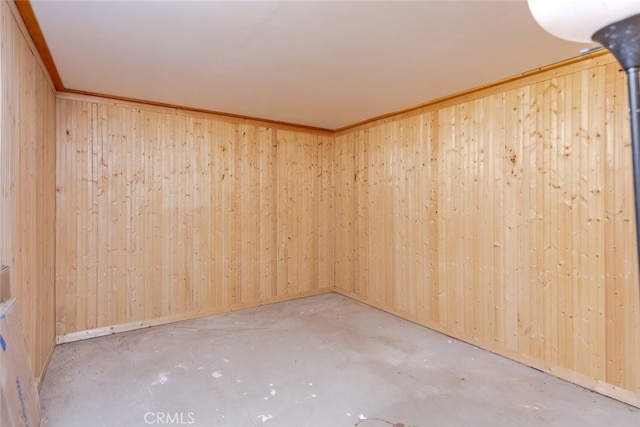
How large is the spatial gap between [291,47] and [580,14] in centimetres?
186

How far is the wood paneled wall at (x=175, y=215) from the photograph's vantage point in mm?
3301

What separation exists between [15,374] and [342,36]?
2.64 metres

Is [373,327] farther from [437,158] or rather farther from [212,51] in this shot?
[212,51]

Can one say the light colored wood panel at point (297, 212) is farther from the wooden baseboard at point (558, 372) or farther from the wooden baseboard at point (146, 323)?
the wooden baseboard at point (558, 372)

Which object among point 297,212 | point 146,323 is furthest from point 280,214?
point 146,323

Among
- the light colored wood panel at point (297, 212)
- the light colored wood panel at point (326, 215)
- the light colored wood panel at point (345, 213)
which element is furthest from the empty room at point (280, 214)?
the light colored wood panel at point (326, 215)

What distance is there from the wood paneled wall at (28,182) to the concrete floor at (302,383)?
0.48 metres

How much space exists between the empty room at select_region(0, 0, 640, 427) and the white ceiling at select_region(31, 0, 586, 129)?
2cm

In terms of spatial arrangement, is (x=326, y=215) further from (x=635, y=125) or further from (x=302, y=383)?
(x=635, y=125)

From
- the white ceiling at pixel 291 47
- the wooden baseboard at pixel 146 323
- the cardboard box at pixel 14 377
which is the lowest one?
the wooden baseboard at pixel 146 323

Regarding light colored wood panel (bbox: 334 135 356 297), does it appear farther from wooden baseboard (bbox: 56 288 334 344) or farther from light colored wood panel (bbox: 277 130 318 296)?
wooden baseboard (bbox: 56 288 334 344)

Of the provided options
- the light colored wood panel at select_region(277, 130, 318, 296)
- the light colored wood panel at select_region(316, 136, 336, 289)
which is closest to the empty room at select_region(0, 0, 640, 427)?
the light colored wood panel at select_region(277, 130, 318, 296)

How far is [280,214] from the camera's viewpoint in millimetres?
4621

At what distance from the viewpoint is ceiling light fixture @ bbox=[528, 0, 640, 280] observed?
0.76 metres
